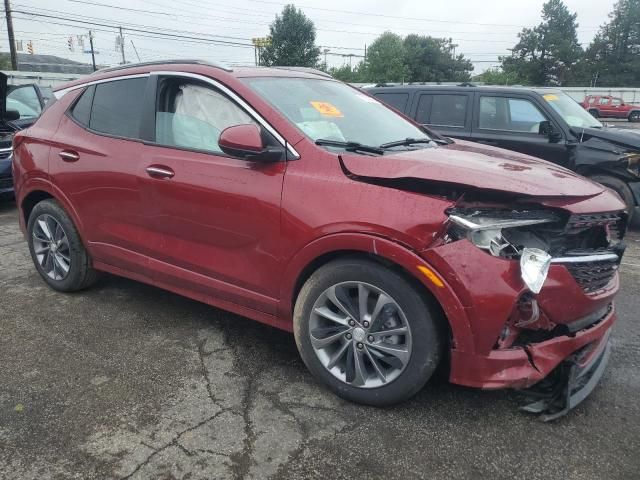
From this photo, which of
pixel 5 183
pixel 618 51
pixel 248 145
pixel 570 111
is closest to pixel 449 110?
pixel 570 111

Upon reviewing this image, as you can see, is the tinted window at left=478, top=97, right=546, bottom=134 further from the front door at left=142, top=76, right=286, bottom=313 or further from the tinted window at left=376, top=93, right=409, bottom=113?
the front door at left=142, top=76, right=286, bottom=313

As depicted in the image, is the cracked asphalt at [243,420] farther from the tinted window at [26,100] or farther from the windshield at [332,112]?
the tinted window at [26,100]

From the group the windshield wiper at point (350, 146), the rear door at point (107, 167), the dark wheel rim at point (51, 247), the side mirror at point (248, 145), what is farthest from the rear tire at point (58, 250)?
the windshield wiper at point (350, 146)

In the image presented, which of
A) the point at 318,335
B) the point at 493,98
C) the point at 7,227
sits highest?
the point at 493,98

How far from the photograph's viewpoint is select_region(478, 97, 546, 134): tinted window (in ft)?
22.0

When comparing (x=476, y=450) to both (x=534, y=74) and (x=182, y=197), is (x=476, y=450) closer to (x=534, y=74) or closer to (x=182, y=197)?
(x=182, y=197)

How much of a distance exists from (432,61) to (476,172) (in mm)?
74949

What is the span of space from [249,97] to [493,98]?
16.3 ft

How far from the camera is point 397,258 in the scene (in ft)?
7.84

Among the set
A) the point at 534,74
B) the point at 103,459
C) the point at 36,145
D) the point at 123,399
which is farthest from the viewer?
the point at 534,74

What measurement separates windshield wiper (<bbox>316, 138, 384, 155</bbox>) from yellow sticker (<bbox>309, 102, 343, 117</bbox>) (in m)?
0.33

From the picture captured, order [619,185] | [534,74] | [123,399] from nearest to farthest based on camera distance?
[123,399]
[619,185]
[534,74]

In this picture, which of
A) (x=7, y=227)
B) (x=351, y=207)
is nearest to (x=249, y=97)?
(x=351, y=207)

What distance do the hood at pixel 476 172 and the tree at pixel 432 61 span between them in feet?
230
